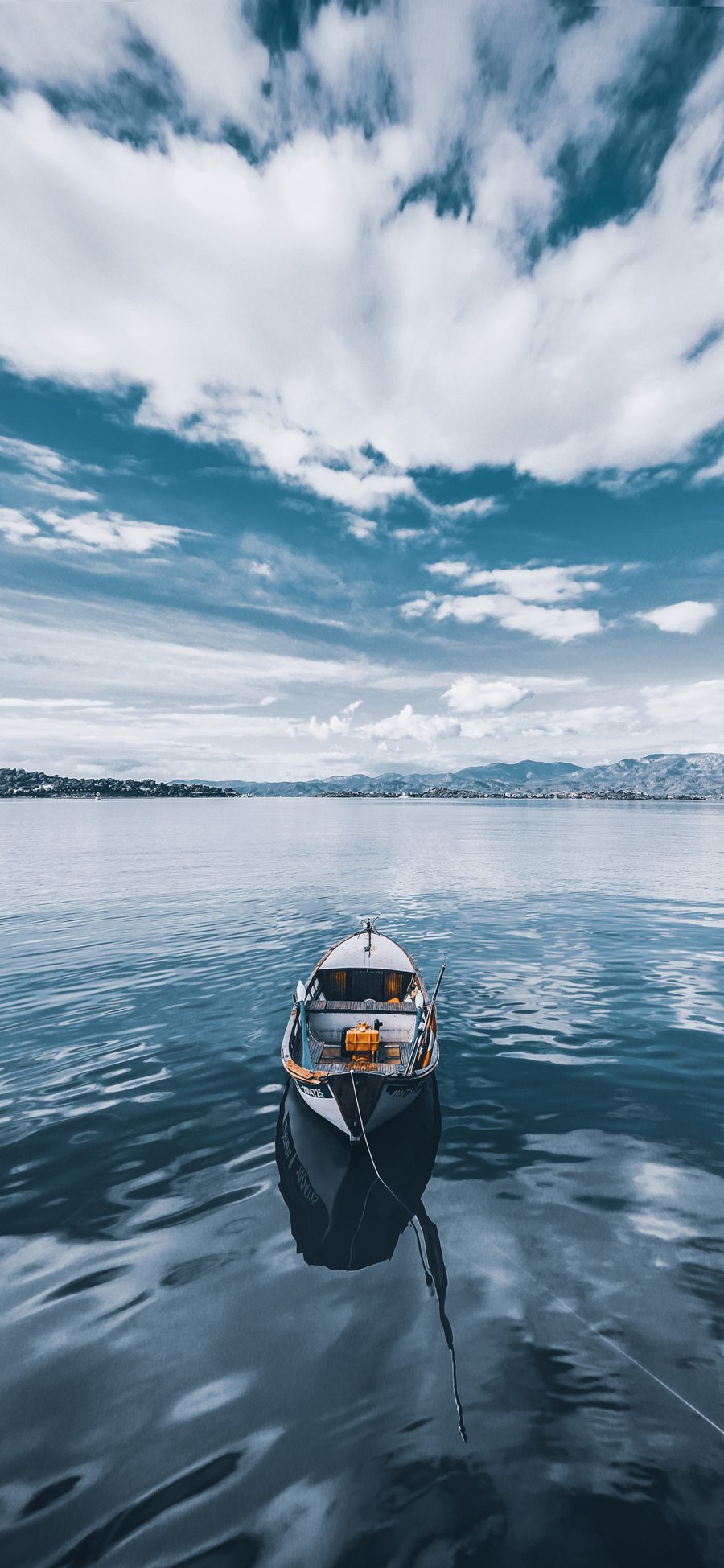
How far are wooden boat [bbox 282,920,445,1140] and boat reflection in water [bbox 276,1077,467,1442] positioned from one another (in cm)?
78

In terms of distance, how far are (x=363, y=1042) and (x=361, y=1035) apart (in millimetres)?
179

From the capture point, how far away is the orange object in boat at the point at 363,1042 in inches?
619

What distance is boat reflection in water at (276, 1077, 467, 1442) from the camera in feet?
32.8

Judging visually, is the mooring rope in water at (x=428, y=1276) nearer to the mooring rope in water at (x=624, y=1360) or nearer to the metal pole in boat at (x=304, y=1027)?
the mooring rope in water at (x=624, y=1360)

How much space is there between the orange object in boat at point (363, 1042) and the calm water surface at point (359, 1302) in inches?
91.2

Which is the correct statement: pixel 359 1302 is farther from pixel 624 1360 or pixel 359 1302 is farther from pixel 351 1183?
pixel 624 1360

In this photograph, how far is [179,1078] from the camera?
15.9m

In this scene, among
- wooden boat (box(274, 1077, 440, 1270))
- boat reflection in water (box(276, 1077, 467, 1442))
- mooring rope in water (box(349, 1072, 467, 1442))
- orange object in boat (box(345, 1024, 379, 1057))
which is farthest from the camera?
orange object in boat (box(345, 1024, 379, 1057))

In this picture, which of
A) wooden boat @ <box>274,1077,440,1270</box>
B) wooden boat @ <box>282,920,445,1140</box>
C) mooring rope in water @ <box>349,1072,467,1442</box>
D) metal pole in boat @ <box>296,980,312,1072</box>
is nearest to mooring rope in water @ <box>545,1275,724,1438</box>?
mooring rope in water @ <box>349,1072,467,1442</box>

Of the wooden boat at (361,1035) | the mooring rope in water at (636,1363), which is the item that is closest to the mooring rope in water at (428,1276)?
the wooden boat at (361,1035)

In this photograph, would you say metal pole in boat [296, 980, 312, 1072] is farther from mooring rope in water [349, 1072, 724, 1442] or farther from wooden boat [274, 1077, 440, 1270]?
mooring rope in water [349, 1072, 724, 1442]

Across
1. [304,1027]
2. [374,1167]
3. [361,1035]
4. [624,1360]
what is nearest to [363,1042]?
[361,1035]

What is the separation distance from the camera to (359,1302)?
903 cm

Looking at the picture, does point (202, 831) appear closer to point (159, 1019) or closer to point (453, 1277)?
point (159, 1019)
